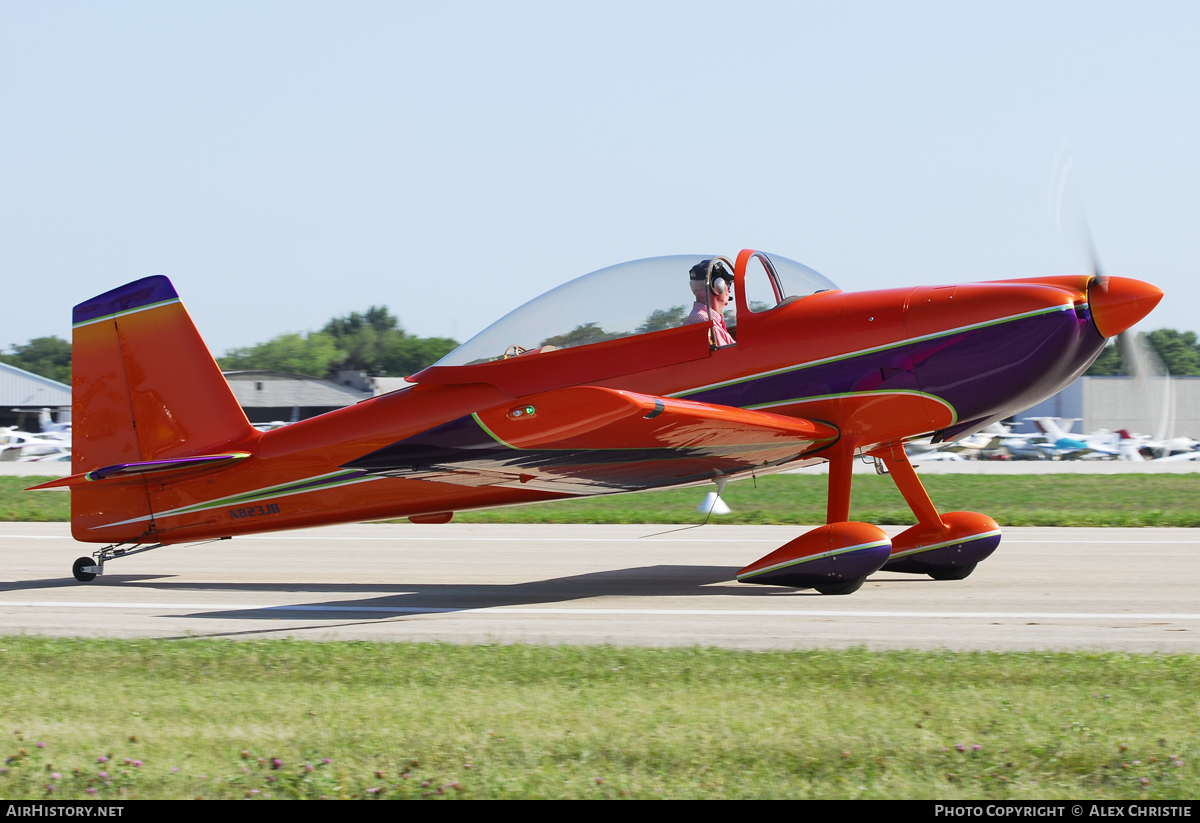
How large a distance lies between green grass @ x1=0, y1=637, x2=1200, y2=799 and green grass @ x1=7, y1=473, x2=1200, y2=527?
7440mm

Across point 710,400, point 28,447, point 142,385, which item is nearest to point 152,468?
point 142,385

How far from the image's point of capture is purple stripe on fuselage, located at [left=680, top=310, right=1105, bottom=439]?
23.1 ft

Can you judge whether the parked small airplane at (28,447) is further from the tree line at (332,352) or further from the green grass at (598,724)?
the tree line at (332,352)

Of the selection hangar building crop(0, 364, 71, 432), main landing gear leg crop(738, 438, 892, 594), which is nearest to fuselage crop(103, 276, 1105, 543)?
main landing gear leg crop(738, 438, 892, 594)

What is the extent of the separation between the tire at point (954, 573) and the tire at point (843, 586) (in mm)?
1124

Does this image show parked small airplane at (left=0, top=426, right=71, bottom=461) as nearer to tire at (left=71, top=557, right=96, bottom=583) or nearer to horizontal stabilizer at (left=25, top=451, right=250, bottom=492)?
tire at (left=71, top=557, right=96, bottom=583)

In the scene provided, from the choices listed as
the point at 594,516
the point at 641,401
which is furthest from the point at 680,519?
the point at 641,401

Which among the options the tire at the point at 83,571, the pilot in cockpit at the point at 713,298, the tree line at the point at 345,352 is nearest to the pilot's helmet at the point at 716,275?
the pilot in cockpit at the point at 713,298

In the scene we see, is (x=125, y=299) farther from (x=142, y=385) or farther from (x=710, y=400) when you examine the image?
(x=710, y=400)

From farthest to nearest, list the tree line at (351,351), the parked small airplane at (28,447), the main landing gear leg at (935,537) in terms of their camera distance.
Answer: the tree line at (351,351) → the parked small airplane at (28,447) → the main landing gear leg at (935,537)

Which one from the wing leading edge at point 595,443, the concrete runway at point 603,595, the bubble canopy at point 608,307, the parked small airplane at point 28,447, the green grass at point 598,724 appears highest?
the bubble canopy at point 608,307

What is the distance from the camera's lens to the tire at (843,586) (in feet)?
23.3

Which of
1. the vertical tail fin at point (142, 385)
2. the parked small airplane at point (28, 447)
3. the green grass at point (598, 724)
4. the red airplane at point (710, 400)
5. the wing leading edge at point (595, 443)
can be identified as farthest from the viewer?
the parked small airplane at point (28, 447)

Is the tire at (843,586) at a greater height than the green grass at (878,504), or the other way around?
the tire at (843,586)
